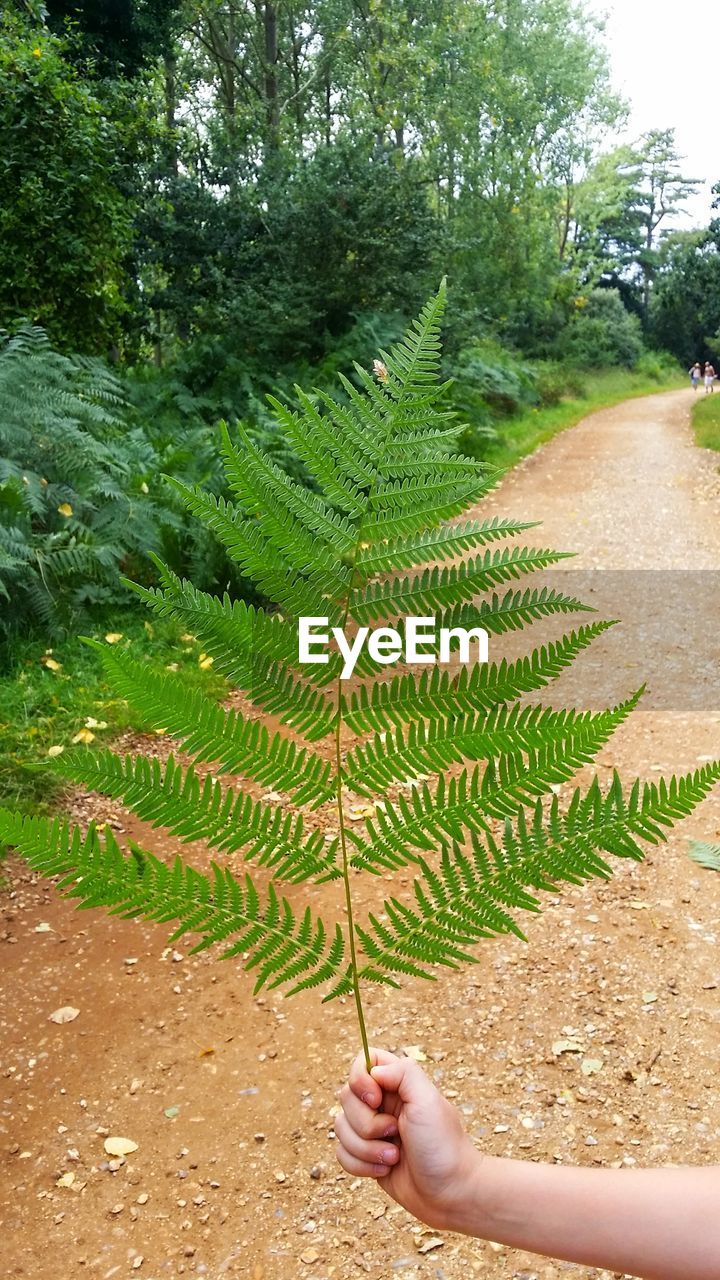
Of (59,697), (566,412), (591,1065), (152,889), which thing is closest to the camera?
(152,889)

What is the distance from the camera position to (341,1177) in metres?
2.94

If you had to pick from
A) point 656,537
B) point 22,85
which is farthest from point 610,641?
point 22,85

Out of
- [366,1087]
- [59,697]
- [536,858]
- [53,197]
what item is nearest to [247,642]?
[536,858]

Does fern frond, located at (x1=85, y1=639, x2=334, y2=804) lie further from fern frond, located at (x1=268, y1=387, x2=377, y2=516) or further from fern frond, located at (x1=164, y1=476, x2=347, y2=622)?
fern frond, located at (x1=268, y1=387, x2=377, y2=516)

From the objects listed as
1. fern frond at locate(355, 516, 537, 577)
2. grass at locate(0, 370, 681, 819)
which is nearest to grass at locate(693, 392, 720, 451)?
grass at locate(0, 370, 681, 819)

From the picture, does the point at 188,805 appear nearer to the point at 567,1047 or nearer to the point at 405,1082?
the point at 405,1082

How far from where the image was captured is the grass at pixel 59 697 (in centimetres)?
483

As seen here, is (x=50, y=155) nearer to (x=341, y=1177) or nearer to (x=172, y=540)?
(x=172, y=540)

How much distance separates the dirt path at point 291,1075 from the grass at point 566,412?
408cm

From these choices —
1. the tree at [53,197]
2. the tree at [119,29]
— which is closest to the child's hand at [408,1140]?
the tree at [53,197]

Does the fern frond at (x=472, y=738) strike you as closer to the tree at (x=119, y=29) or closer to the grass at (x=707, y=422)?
the tree at (x=119, y=29)

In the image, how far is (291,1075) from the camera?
3.37 m

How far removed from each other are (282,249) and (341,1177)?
12.7m

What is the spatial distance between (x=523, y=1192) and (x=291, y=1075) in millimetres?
2444
